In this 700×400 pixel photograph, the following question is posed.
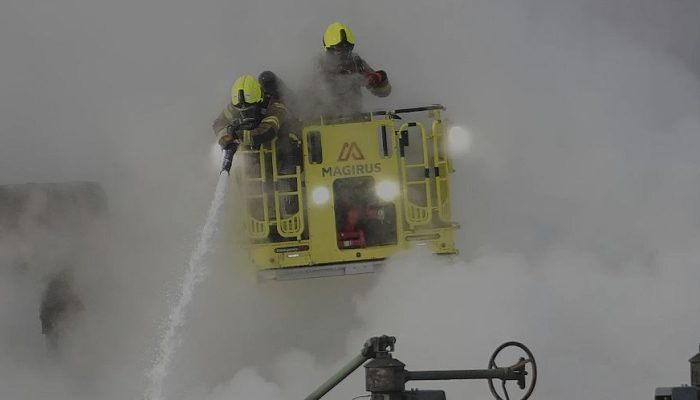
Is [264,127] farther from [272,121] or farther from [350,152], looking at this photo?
[350,152]

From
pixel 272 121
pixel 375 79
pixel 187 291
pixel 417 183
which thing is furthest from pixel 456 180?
pixel 187 291

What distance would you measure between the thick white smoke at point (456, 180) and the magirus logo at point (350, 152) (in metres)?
1.00

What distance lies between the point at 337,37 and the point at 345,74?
36 cm

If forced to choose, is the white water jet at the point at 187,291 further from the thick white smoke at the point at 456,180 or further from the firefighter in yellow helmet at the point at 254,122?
the firefighter in yellow helmet at the point at 254,122

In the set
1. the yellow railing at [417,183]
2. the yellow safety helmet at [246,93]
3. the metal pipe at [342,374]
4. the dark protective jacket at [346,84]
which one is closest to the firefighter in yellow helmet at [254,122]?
the yellow safety helmet at [246,93]

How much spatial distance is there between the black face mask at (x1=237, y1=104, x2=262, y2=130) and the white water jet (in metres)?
0.48

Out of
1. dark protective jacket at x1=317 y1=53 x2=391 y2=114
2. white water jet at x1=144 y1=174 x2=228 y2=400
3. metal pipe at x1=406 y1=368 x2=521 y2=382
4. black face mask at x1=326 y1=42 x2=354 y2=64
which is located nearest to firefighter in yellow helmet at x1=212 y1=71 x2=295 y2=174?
white water jet at x1=144 y1=174 x2=228 y2=400

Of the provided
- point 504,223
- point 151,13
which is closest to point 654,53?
point 504,223

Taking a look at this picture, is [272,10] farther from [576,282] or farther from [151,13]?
[576,282]

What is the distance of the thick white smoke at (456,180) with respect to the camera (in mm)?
15406

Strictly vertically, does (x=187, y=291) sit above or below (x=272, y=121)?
below

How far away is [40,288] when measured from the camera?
1719 cm

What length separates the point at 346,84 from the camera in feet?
54.0

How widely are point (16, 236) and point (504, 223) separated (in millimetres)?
4662
